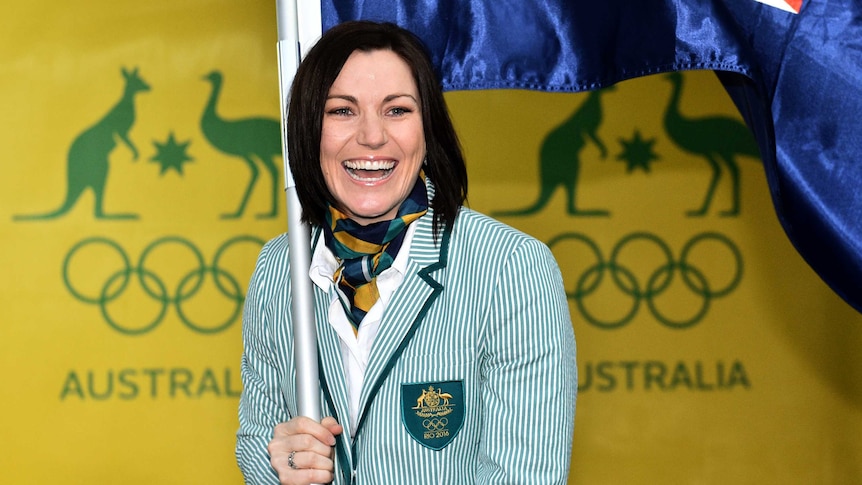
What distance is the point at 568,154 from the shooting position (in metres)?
3.46

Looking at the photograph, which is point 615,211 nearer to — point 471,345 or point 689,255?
point 689,255

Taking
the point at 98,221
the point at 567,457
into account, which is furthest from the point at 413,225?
the point at 98,221

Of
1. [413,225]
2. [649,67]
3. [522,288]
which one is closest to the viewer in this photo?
[522,288]

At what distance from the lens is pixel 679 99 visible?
3451 millimetres

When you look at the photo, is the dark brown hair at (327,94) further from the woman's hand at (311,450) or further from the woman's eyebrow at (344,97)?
the woman's hand at (311,450)

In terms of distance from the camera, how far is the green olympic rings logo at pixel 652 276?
136 inches

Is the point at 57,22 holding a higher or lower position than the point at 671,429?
higher

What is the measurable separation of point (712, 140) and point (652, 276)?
1.60 feet

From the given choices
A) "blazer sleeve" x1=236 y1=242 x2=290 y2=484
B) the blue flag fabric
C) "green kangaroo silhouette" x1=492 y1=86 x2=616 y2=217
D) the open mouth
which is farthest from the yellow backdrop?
the open mouth

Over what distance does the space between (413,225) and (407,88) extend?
20 centimetres

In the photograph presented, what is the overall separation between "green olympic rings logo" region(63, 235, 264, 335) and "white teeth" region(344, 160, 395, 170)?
6.75ft

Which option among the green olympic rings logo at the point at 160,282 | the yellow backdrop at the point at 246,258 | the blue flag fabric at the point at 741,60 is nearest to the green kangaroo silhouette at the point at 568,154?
the yellow backdrop at the point at 246,258

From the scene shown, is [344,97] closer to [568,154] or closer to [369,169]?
[369,169]

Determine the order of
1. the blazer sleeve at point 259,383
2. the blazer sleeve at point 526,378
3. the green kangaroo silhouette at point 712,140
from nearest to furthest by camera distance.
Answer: the blazer sleeve at point 526,378
the blazer sleeve at point 259,383
the green kangaroo silhouette at point 712,140
